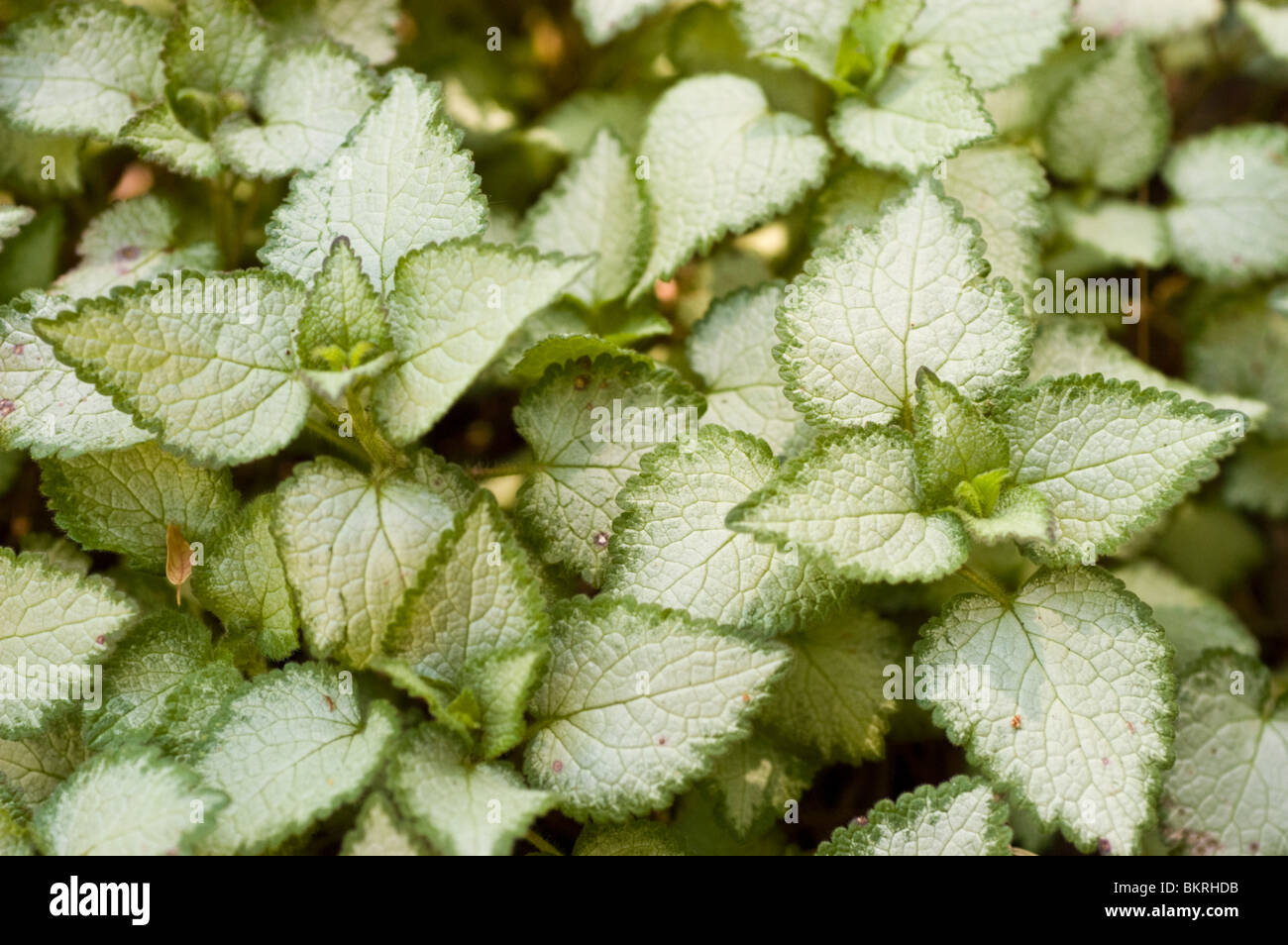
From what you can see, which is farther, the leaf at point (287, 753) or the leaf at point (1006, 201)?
the leaf at point (1006, 201)

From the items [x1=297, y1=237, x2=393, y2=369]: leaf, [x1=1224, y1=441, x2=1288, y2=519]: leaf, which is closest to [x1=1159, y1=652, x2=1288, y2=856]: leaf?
[x1=1224, y1=441, x2=1288, y2=519]: leaf

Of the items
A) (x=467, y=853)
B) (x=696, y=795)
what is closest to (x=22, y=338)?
(x=467, y=853)

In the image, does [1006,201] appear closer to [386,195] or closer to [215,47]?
[386,195]

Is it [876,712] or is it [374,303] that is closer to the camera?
[374,303]

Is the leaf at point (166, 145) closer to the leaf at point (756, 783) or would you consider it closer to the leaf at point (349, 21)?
the leaf at point (349, 21)

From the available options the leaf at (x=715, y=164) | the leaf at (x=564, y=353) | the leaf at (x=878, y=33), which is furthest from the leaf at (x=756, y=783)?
the leaf at (x=878, y=33)

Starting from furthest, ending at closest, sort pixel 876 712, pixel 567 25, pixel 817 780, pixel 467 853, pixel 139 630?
1. pixel 567 25
2. pixel 817 780
3. pixel 876 712
4. pixel 139 630
5. pixel 467 853

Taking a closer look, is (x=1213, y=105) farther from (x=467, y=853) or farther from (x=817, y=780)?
(x=467, y=853)
